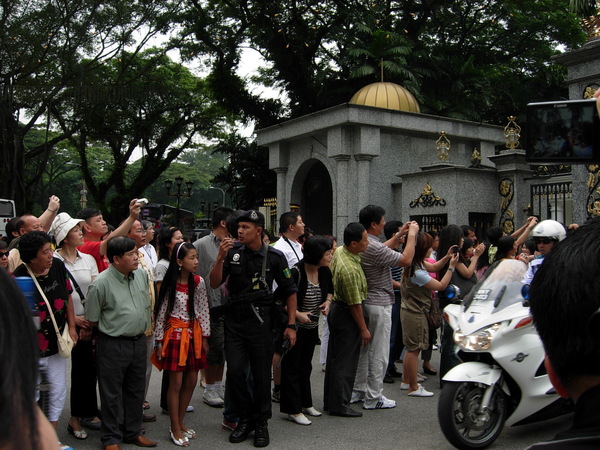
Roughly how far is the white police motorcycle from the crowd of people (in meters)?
0.52

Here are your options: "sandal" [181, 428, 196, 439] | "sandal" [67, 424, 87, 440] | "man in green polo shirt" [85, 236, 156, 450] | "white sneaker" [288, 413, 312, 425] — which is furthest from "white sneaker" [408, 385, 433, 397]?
"sandal" [67, 424, 87, 440]

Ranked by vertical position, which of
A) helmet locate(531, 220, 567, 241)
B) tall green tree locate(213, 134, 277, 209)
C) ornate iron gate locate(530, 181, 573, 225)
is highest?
tall green tree locate(213, 134, 277, 209)

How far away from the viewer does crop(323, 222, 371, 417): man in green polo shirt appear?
6.24m

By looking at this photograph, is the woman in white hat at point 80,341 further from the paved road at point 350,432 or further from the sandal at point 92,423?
the paved road at point 350,432

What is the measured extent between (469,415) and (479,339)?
613 millimetres

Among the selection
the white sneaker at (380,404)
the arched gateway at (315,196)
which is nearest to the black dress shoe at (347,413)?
the white sneaker at (380,404)

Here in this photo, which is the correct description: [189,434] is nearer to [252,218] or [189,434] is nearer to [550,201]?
[252,218]

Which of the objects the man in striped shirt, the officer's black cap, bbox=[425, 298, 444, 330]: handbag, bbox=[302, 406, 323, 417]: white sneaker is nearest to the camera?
the officer's black cap

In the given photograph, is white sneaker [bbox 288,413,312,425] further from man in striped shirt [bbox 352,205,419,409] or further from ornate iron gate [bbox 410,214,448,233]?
ornate iron gate [bbox 410,214,448,233]

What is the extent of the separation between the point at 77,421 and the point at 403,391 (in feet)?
11.9

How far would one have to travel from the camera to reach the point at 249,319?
18.5ft

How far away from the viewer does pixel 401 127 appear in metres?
17.0

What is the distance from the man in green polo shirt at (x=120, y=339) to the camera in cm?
514

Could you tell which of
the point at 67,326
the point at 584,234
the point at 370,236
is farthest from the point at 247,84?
the point at 584,234
